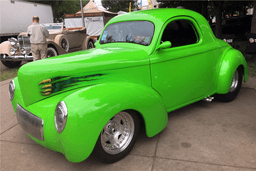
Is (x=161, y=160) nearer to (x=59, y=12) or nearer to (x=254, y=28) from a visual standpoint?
(x=254, y=28)

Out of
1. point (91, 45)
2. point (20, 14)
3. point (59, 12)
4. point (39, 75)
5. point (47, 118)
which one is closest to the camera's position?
point (47, 118)

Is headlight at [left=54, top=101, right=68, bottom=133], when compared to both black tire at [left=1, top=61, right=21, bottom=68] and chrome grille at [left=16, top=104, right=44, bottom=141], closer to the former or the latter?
chrome grille at [left=16, top=104, right=44, bottom=141]

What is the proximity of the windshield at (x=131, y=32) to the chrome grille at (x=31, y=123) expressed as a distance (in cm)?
173

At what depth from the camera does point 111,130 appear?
2.54 m

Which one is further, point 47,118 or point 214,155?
point 214,155

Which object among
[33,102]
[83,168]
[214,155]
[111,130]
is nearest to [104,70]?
[111,130]

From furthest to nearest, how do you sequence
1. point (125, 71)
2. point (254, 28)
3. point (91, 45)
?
point (91, 45) < point (254, 28) < point (125, 71)

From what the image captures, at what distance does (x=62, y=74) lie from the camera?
2.46m

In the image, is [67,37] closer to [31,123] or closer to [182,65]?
[182,65]

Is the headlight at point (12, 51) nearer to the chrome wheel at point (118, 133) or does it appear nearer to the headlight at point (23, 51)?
the headlight at point (23, 51)

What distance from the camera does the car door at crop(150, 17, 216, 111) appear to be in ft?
9.93

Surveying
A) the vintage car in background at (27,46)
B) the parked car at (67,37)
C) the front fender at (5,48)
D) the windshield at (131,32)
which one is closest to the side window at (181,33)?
the windshield at (131,32)

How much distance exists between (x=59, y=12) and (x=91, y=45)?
1111 inches

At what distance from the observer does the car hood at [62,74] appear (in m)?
2.46
